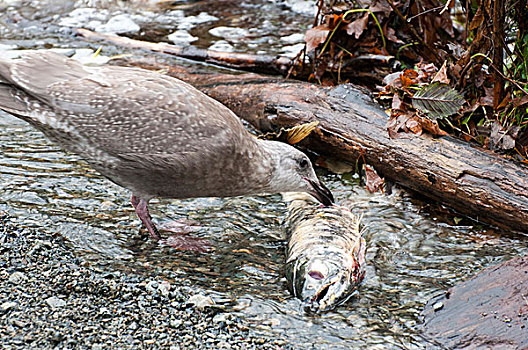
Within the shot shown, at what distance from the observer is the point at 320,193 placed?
4879 mm

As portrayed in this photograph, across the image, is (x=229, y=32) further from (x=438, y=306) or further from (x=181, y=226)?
(x=438, y=306)

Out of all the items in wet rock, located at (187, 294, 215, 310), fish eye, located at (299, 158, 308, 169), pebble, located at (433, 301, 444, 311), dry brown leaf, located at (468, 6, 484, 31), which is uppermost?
dry brown leaf, located at (468, 6, 484, 31)

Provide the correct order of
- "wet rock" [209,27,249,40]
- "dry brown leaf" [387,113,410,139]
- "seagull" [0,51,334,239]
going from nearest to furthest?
"seagull" [0,51,334,239] → "dry brown leaf" [387,113,410,139] → "wet rock" [209,27,249,40]

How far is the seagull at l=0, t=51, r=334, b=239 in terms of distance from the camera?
4.16 meters

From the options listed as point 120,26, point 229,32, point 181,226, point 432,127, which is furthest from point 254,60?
point 181,226

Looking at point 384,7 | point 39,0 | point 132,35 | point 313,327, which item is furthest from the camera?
point 39,0

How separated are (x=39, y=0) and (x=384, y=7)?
5.92 meters

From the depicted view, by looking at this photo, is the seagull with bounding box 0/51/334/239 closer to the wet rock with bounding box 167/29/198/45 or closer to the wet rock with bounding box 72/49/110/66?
the wet rock with bounding box 72/49/110/66

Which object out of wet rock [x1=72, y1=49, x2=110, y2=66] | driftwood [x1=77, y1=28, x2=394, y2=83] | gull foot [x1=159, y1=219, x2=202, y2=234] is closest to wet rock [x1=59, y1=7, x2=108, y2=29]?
driftwood [x1=77, y1=28, x2=394, y2=83]

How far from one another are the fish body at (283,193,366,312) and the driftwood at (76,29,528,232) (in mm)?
712

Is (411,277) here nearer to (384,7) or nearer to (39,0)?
(384,7)

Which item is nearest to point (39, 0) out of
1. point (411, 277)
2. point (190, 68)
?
point (190, 68)

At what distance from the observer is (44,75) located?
4.32 metres

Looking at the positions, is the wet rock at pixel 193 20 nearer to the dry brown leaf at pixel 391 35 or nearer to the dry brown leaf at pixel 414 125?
the dry brown leaf at pixel 391 35
